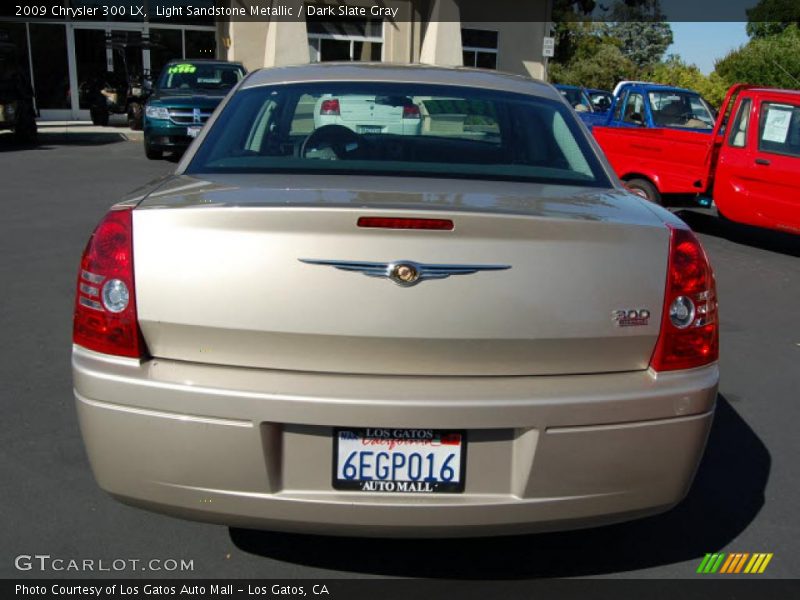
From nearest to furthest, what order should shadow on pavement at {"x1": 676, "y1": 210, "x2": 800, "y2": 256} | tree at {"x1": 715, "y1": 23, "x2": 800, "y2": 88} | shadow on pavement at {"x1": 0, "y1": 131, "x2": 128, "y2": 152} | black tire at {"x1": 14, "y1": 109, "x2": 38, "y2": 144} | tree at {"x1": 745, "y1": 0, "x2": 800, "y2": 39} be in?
shadow on pavement at {"x1": 676, "y1": 210, "x2": 800, "y2": 256} < shadow on pavement at {"x1": 0, "y1": 131, "x2": 128, "y2": 152} < black tire at {"x1": 14, "y1": 109, "x2": 38, "y2": 144} < tree at {"x1": 715, "y1": 23, "x2": 800, "y2": 88} < tree at {"x1": 745, "y1": 0, "x2": 800, "y2": 39}

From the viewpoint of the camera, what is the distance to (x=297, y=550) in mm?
3078

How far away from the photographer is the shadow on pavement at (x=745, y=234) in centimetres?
966

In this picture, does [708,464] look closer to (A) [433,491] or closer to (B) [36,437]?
(A) [433,491]

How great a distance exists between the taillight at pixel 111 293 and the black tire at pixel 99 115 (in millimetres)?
22222

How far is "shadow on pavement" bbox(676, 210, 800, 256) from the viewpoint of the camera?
966 cm

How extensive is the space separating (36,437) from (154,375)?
182cm

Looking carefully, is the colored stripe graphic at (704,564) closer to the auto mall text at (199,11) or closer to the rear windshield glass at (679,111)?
the rear windshield glass at (679,111)

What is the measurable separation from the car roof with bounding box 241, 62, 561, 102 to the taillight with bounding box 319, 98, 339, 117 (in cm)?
12

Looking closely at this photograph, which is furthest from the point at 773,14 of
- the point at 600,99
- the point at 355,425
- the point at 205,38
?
the point at 355,425

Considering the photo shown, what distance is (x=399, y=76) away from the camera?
378 centimetres

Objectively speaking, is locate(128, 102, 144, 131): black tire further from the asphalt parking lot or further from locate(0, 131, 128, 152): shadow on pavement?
the asphalt parking lot

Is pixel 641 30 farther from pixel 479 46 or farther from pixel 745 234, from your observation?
pixel 745 234

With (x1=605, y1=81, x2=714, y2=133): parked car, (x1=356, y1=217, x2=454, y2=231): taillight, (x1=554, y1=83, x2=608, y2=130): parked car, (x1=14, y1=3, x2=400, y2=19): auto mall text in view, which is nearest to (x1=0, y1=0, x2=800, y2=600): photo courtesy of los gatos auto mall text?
(x1=356, y1=217, x2=454, y2=231): taillight
